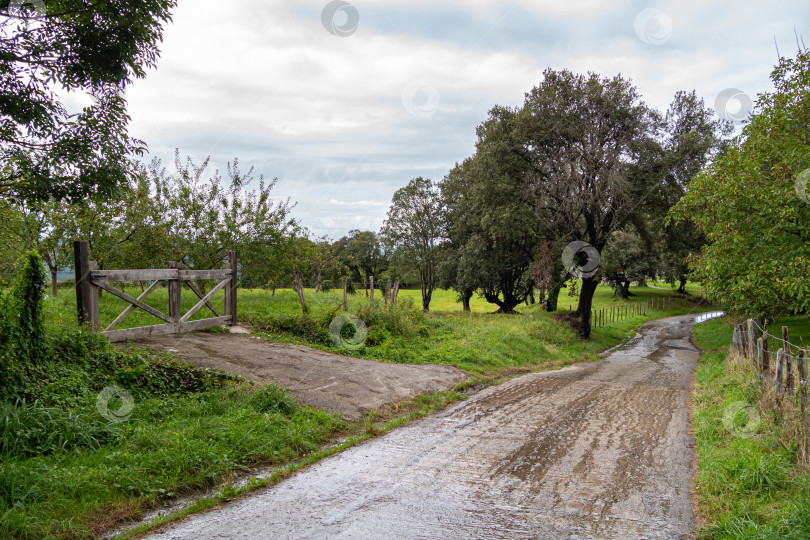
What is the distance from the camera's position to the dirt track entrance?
334 inches

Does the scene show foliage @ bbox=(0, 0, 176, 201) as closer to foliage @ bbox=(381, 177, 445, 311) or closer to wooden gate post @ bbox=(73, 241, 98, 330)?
wooden gate post @ bbox=(73, 241, 98, 330)

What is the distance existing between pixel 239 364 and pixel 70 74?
5.40m

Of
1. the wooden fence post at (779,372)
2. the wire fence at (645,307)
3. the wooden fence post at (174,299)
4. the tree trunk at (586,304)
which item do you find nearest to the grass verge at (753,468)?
the wooden fence post at (779,372)

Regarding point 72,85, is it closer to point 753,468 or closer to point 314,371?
point 314,371

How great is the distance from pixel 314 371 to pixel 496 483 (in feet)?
17.3

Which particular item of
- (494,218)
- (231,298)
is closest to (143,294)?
(231,298)

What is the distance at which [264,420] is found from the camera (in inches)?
261

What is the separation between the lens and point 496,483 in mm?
5266

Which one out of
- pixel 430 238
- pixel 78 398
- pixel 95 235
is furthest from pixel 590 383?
pixel 430 238

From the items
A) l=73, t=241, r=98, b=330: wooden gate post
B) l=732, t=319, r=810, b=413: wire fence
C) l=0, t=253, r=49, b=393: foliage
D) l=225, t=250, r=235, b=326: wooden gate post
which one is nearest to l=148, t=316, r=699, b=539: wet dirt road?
l=732, t=319, r=810, b=413: wire fence

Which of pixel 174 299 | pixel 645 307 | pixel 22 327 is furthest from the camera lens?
pixel 645 307

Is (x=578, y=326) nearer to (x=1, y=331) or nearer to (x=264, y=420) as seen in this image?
(x=264, y=420)

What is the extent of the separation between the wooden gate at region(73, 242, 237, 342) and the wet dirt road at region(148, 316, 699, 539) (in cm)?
535

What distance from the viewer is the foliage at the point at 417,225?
41.6 meters
